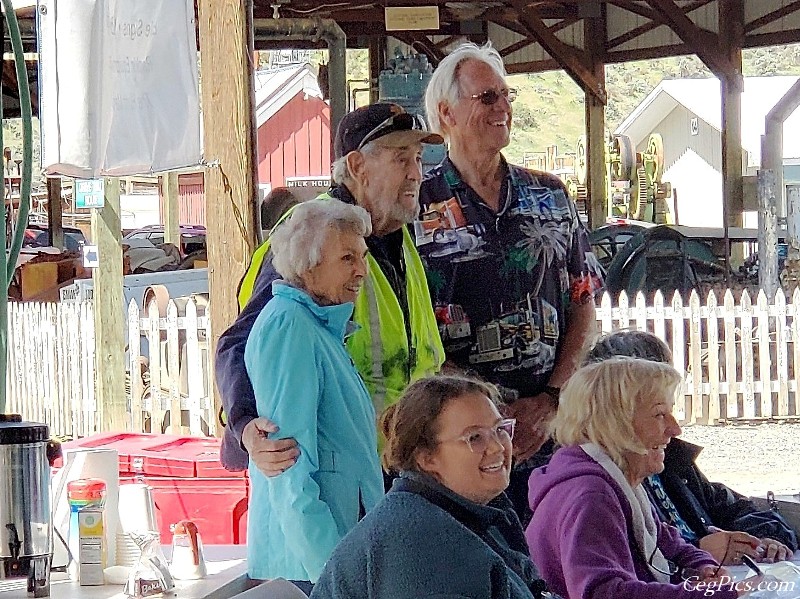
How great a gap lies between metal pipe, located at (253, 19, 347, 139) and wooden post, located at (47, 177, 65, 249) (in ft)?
15.7

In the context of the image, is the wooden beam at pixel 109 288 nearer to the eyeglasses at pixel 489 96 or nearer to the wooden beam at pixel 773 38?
the eyeglasses at pixel 489 96

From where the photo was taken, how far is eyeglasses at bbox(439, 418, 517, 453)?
2268mm

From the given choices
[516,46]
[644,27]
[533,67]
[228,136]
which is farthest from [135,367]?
[533,67]

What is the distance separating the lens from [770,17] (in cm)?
1437

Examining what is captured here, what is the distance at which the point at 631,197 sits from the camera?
20.6 metres

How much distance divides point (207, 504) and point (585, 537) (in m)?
1.81

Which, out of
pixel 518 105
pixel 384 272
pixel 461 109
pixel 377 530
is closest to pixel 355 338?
pixel 384 272

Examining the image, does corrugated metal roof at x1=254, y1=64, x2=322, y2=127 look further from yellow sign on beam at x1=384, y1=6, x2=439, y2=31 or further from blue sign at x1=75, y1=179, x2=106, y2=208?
blue sign at x1=75, y1=179, x2=106, y2=208

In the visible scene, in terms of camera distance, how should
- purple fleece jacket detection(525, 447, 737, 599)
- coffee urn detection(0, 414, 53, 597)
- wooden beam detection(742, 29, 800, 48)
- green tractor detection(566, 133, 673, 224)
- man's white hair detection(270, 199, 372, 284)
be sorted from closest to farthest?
coffee urn detection(0, 414, 53, 597), purple fleece jacket detection(525, 447, 737, 599), man's white hair detection(270, 199, 372, 284), wooden beam detection(742, 29, 800, 48), green tractor detection(566, 133, 673, 224)

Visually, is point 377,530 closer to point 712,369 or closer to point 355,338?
point 355,338

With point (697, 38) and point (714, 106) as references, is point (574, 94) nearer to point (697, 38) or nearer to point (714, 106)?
point (714, 106)

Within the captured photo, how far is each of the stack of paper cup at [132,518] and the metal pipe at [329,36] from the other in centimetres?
957

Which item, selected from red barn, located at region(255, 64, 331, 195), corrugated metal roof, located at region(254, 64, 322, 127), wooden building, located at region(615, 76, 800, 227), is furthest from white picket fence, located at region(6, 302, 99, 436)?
wooden building, located at region(615, 76, 800, 227)

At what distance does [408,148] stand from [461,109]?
32 centimetres
